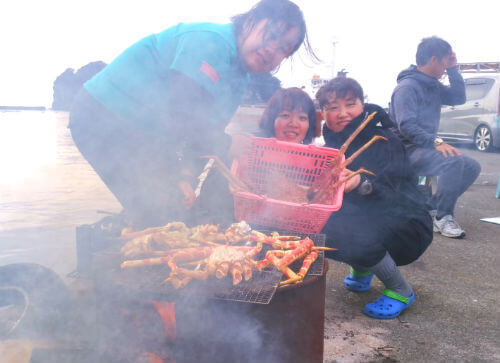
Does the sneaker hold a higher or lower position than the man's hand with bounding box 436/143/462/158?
lower

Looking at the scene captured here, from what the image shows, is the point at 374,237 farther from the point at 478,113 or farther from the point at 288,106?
the point at 478,113

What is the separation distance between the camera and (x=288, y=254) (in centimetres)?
182

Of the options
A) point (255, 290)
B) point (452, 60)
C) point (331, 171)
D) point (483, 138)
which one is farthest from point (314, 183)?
point (483, 138)

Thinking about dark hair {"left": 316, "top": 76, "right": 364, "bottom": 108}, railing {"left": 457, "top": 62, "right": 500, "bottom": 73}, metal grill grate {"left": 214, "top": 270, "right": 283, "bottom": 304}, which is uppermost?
railing {"left": 457, "top": 62, "right": 500, "bottom": 73}

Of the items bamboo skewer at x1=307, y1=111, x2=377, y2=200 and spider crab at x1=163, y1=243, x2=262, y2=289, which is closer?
spider crab at x1=163, y1=243, x2=262, y2=289

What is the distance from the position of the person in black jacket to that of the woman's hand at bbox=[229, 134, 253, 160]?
67cm

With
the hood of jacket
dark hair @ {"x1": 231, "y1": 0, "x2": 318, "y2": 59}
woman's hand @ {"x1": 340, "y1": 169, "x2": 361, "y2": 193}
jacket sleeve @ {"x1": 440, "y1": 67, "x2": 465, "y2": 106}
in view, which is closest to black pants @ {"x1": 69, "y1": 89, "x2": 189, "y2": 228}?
dark hair @ {"x1": 231, "y1": 0, "x2": 318, "y2": 59}

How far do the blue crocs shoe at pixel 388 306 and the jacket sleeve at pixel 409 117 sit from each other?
2.16 m

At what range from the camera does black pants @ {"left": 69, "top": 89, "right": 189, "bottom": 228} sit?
2471 millimetres

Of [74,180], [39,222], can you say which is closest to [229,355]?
[39,222]

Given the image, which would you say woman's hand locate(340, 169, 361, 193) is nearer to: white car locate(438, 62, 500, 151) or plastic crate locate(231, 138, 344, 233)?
plastic crate locate(231, 138, 344, 233)

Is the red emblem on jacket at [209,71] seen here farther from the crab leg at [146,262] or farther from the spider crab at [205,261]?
the crab leg at [146,262]

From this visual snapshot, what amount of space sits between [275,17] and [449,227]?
3.54 m

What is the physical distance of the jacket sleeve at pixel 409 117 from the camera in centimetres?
440
